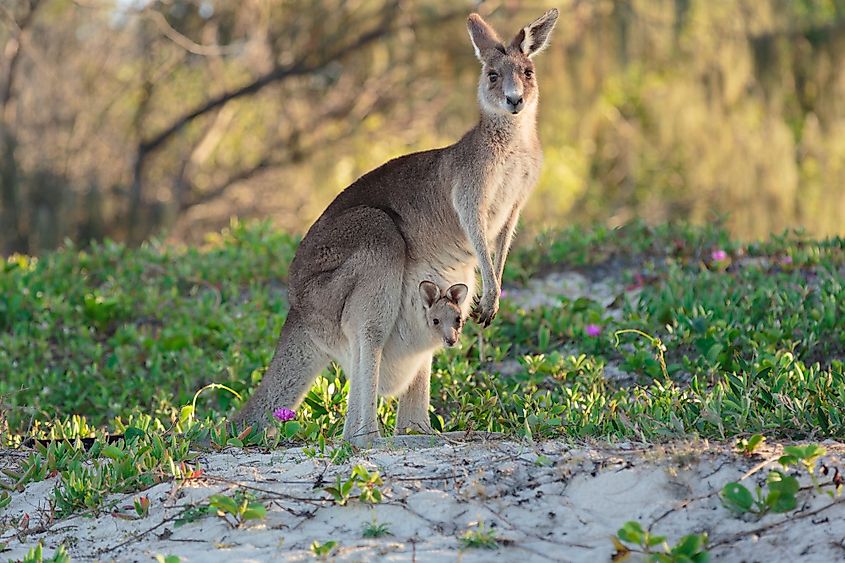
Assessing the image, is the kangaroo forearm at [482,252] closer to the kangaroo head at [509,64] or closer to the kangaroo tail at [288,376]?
the kangaroo head at [509,64]

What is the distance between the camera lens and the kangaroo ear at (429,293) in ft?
17.4

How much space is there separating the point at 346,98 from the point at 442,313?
47.0ft

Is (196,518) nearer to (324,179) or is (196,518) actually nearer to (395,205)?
(395,205)

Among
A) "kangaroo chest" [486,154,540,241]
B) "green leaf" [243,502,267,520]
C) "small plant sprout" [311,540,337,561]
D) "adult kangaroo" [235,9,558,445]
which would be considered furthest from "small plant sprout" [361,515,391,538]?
"kangaroo chest" [486,154,540,241]

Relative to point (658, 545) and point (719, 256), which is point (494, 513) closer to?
point (658, 545)

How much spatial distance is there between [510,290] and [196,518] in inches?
176

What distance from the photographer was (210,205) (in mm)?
19266

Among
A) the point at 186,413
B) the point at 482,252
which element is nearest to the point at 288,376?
the point at 186,413

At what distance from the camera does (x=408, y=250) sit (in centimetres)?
545

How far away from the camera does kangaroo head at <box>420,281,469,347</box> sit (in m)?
5.23

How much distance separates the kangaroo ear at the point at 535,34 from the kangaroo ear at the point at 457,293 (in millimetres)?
1113

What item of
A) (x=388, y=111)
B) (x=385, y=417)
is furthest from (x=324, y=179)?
(x=385, y=417)

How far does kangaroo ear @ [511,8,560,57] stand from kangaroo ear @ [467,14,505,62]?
0.30 ft

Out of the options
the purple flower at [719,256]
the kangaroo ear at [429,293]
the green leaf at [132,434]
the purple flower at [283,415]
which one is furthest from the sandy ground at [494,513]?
the purple flower at [719,256]
